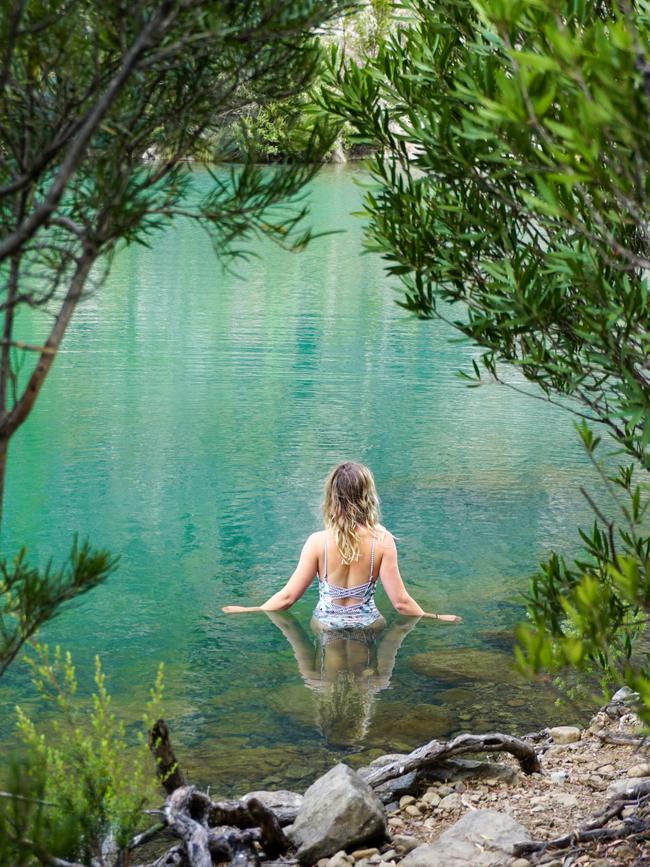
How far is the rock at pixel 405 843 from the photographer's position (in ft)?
14.3

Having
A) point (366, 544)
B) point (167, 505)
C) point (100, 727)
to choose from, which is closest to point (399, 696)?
point (366, 544)

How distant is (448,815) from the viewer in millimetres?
4758

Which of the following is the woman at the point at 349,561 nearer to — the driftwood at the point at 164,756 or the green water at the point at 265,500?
the green water at the point at 265,500

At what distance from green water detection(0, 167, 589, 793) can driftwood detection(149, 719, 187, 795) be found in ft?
3.33

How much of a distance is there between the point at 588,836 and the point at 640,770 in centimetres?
126

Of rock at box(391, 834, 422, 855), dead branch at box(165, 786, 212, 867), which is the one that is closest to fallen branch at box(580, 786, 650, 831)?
rock at box(391, 834, 422, 855)

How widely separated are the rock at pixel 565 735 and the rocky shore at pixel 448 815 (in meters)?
0.44

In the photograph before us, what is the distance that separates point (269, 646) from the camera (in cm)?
774

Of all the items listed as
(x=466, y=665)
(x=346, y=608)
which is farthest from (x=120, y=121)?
(x=466, y=665)

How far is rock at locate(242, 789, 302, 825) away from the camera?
4.57 metres

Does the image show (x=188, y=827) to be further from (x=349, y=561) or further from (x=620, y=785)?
(x=349, y=561)

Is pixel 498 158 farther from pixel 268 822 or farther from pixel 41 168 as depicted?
pixel 268 822

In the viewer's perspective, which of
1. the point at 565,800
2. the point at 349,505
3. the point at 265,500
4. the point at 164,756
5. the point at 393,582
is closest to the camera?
the point at 164,756

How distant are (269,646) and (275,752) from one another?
1.69 metres
